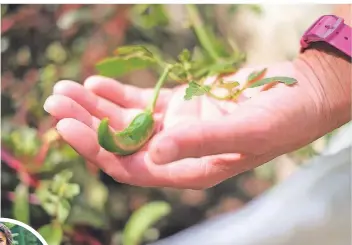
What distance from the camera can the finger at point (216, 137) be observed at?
508mm

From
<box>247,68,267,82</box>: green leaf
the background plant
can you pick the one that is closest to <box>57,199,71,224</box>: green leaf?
the background plant

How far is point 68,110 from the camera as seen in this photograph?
601mm

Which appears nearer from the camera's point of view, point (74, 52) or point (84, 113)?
point (84, 113)

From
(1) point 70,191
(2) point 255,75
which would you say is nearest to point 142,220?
(1) point 70,191

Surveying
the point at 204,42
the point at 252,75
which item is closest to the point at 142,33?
the point at 204,42

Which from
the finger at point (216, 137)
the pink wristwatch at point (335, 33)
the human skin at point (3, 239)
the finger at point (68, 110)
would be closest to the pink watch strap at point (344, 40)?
the pink wristwatch at point (335, 33)

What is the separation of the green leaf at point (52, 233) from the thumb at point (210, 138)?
0.57ft

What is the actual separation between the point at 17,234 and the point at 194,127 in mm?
207

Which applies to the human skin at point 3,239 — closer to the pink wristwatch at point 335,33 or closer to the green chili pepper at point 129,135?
the green chili pepper at point 129,135

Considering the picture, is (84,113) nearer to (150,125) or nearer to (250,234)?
(150,125)

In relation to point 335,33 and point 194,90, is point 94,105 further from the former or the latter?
point 335,33

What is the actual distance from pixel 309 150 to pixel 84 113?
24 centimetres

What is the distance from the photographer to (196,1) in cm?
76

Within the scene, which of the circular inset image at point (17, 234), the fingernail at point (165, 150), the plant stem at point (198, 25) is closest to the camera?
the fingernail at point (165, 150)
